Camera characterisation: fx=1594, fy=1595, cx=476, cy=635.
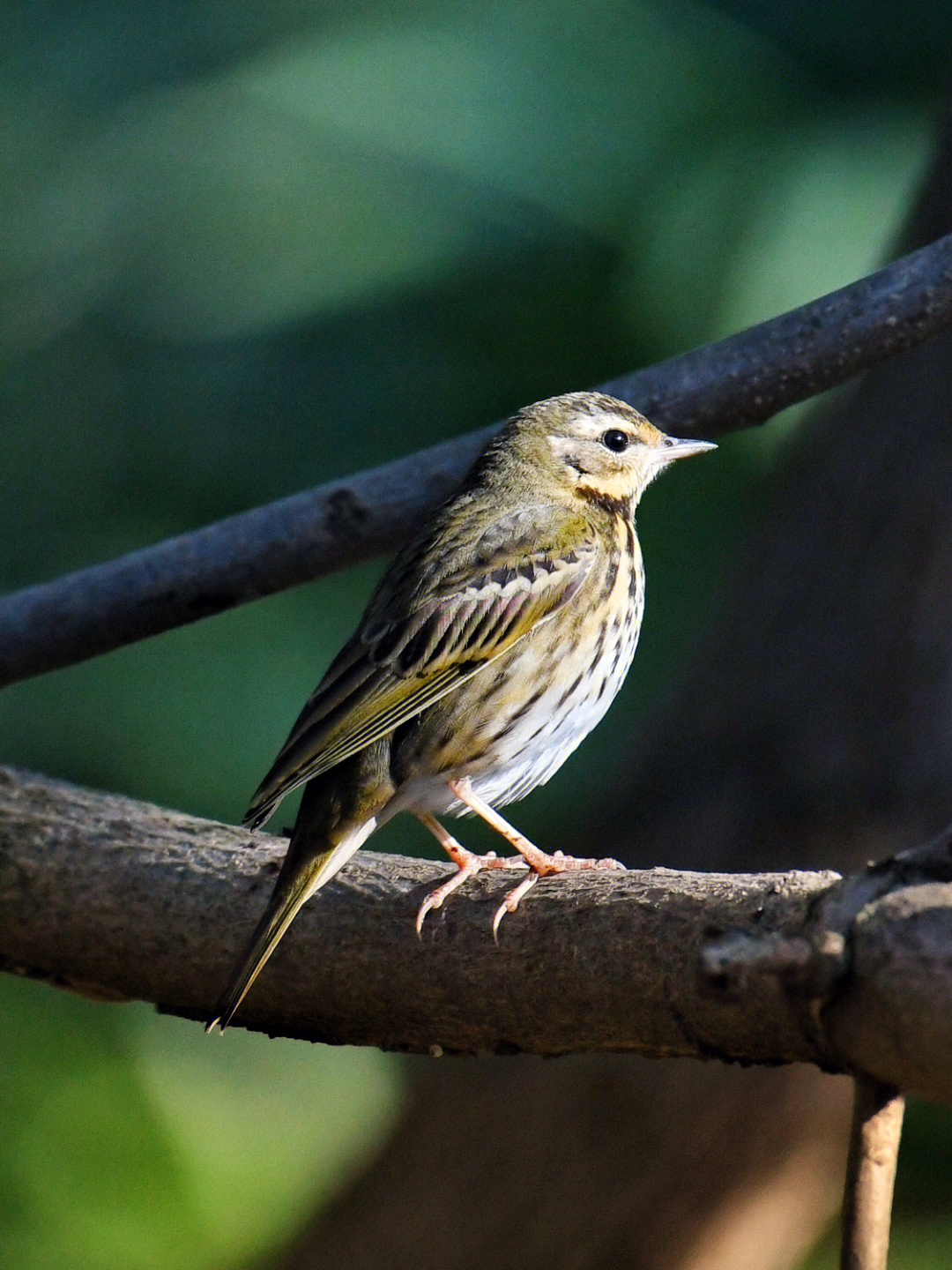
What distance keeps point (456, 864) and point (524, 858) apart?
0.16 m

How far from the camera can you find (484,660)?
143 inches

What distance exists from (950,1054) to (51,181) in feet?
21.4

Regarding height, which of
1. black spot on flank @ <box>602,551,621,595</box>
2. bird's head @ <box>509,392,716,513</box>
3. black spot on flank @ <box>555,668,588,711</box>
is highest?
bird's head @ <box>509,392,716,513</box>

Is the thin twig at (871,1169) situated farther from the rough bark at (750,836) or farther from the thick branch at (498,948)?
the rough bark at (750,836)

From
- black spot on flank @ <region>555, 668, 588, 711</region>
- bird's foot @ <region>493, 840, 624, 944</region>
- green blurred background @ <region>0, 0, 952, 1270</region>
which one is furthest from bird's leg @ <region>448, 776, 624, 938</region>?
green blurred background @ <region>0, 0, 952, 1270</region>

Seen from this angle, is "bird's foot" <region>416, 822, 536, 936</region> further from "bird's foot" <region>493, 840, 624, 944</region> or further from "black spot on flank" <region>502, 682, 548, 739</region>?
"black spot on flank" <region>502, 682, 548, 739</region>

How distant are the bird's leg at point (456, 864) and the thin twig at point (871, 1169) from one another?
1037 mm

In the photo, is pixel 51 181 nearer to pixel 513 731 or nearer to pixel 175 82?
pixel 175 82

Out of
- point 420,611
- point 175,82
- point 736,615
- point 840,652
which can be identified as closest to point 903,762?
point 840,652

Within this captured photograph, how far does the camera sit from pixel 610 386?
3.86 metres

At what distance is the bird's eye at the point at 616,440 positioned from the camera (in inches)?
157

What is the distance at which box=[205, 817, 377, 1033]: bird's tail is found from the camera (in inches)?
116

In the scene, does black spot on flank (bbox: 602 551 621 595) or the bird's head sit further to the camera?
the bird's head

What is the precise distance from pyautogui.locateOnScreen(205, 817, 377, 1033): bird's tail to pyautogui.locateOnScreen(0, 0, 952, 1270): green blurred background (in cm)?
315
